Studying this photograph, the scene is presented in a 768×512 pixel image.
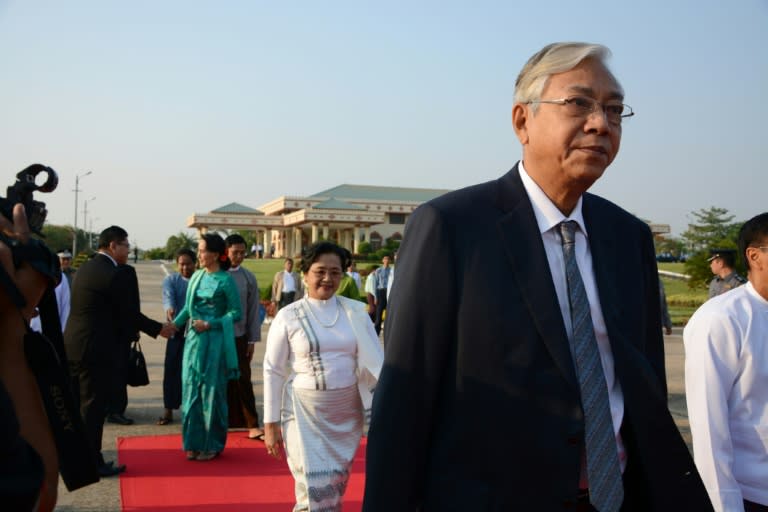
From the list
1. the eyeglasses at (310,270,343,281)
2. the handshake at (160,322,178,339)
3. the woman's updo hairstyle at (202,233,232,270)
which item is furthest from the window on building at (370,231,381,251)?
the eyeglasses at (310,270,343,281)

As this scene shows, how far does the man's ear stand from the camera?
2.29 metres

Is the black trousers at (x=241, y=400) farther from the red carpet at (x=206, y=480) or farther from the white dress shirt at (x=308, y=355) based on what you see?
the white dress shirt at (x=308, y=355)

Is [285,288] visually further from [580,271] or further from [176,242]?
[176,242]

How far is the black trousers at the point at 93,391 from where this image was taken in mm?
6305

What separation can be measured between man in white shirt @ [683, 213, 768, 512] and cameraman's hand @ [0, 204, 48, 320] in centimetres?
224

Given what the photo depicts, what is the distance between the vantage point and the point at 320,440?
4.65m

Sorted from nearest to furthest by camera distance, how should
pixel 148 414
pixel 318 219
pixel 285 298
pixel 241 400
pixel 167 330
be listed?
pixel 167 330, pixel 241 400, pixel 148 414, pixel 285 298, pixel 318 219

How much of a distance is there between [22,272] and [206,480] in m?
→ 4.66

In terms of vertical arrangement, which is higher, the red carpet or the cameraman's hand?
the cameraman's hand

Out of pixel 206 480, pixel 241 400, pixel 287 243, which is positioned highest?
pixel 287 243

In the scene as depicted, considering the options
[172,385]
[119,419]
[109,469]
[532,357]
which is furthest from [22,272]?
[119,419]

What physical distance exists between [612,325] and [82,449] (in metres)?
1.40

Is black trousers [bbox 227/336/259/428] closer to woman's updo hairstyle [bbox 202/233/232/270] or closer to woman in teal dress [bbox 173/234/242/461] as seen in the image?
woman in teal dress [bbox 173/234/242/461]

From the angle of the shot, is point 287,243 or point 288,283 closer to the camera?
point 288,283
